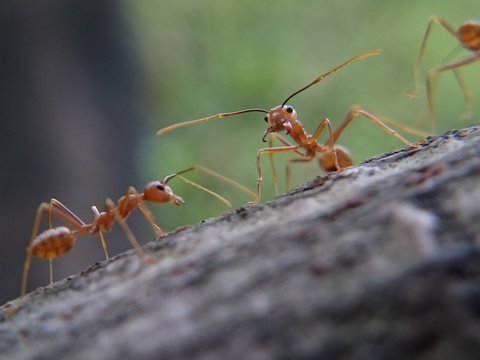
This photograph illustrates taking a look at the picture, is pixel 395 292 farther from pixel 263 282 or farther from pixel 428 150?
pixel 428 150

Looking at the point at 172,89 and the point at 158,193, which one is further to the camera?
the point at 172,89

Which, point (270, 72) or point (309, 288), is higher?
point (270, 72)

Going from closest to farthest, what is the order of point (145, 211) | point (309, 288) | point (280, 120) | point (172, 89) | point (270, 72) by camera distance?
point (309, 288)
point (145, 211)
point (280, 120)
point (270, 72)
point (172, 89)

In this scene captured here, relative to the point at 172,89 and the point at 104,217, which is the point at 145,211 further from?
the point at 172,89

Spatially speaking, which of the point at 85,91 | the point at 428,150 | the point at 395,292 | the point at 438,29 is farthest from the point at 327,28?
the point at 395,292

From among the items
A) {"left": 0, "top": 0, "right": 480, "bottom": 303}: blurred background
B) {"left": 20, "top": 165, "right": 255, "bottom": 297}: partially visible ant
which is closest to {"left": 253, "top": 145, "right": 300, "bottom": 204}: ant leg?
{"left": 20, "top": 165, "right": 255, "bottom": 297}: partially visible ant

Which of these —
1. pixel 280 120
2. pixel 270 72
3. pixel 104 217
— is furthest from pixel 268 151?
pixel 270 72
